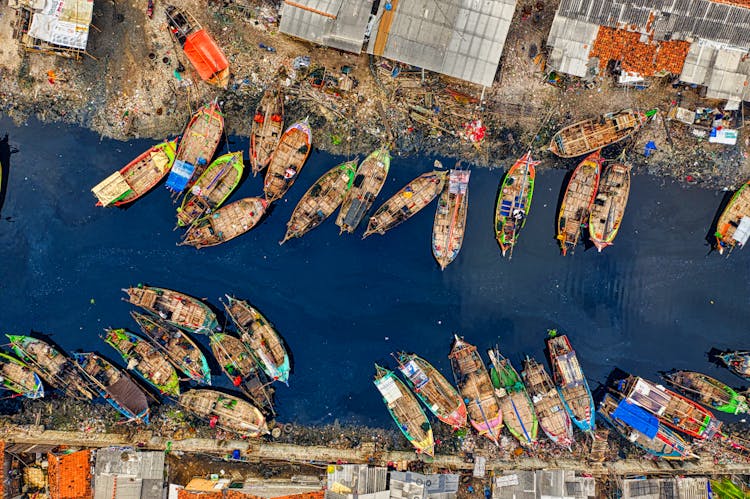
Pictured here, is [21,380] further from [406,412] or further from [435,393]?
[435,393]

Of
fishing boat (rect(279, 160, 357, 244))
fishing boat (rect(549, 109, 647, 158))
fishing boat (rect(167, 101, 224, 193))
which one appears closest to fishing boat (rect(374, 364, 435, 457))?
fishing boat (rect(279, 160, 357, 244))

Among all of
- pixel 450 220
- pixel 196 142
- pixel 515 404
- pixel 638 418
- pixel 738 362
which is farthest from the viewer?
pixel 738 362

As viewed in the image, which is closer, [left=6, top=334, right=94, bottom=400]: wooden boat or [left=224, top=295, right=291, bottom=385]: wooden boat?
[left=6, top=334, right=94, bottom=400]: wooden boat

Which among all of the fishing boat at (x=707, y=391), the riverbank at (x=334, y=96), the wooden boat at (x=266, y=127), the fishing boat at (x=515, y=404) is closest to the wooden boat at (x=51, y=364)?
the riverbank at (x=334, y=96)

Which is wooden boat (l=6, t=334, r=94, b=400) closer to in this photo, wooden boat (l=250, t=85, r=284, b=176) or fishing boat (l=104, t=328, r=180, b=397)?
fishing boat (l=104, t=328, r=180, b=397)

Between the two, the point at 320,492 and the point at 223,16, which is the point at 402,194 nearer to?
the point at 223,16

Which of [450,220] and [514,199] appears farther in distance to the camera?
[450,220]

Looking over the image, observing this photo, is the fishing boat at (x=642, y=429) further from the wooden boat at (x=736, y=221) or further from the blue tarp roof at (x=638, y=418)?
the wooden boat at (x=736, y=221)

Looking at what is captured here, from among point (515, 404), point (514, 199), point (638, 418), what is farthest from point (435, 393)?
point (514, 199)

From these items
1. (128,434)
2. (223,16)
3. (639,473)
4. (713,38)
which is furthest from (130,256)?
(713,38)
